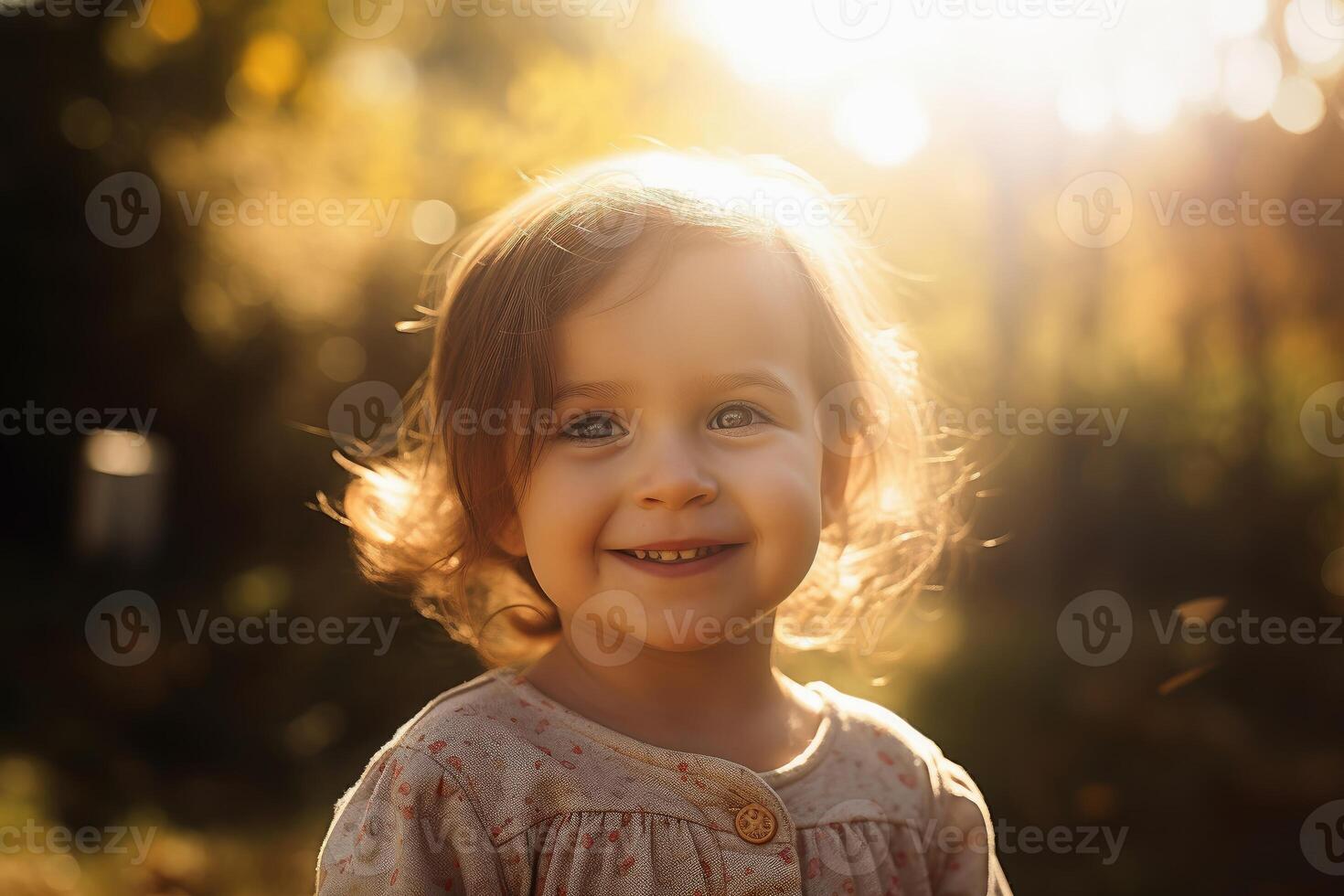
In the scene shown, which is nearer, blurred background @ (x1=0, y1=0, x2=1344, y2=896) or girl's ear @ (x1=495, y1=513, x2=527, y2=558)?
girl's ear @ (x1=495, y1=513, x2=527, y2=558)

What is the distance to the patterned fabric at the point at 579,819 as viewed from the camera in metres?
1.50

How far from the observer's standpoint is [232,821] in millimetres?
3213

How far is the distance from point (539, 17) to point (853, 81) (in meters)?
1.03

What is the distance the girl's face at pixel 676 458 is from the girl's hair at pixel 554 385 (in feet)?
0.17

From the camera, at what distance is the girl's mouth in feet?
5.11

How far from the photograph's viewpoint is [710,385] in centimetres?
156

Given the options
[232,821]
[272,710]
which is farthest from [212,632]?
[232,821]

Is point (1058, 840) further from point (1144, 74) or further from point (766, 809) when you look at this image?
point (1144, 74)

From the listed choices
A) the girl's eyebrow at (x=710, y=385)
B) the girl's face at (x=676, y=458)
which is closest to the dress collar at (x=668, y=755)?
the girl's face at (x=676, y=458)

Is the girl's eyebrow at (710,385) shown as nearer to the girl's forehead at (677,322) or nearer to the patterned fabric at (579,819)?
the girl's forehead at (677,322)

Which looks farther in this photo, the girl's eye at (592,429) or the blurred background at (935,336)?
the blurred background at (935,336)

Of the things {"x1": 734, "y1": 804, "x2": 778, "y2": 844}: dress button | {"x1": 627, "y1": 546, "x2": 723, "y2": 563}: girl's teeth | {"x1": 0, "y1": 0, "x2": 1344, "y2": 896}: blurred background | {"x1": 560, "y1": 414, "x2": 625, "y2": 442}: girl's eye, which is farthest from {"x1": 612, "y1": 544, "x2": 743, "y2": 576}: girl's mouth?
{"x1": 0, "y1": 0, "x2": 1344, "y2": 896}: blurred background

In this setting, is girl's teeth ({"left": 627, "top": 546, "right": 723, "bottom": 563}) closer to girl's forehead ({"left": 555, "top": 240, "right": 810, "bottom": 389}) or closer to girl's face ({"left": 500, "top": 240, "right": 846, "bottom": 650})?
girl's face ({"left": 500, "top": 240, "right": 846, "bottom": 650})

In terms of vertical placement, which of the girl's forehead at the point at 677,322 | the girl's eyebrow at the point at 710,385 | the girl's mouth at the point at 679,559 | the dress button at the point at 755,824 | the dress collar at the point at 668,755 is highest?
the girl's forehead at the point at 677,322
